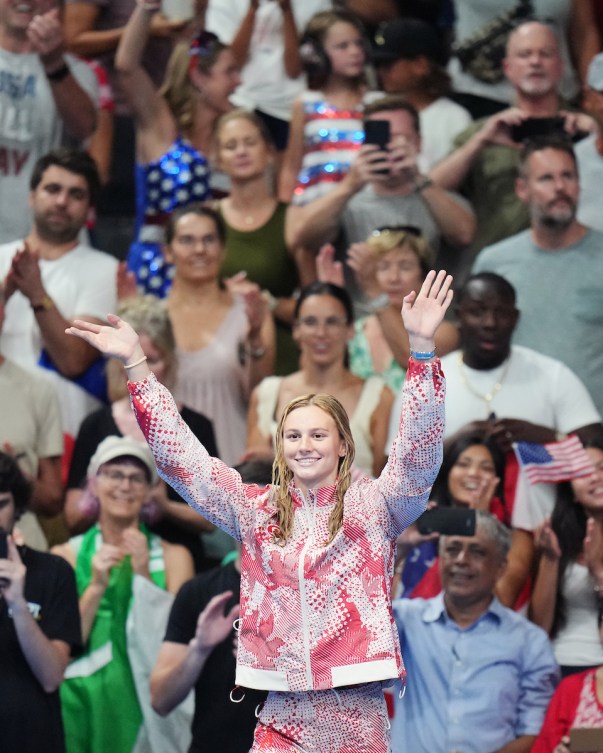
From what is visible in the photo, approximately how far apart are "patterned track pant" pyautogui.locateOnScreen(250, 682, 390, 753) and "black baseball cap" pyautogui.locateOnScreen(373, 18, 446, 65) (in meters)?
4.98

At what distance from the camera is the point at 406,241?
7977mm

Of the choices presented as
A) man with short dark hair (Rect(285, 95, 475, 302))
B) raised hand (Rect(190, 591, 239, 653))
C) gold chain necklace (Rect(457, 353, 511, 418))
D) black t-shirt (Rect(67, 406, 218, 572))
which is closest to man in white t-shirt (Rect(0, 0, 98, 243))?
man with short dark hair (Rect(285, 95, 475, 302))

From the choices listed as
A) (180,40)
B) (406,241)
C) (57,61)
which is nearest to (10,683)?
(406,241)

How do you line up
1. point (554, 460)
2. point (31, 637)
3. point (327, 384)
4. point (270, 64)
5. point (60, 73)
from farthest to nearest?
point (270, 64) < point (60, 73) < point (327, 384) < point (554, 460) < point (31, 637)

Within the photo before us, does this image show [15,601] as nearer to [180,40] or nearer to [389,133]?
[389,133]

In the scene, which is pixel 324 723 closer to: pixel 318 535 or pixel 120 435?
pixel 318 535

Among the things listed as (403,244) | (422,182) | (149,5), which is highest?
(149,5)

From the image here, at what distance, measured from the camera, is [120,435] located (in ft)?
24.2

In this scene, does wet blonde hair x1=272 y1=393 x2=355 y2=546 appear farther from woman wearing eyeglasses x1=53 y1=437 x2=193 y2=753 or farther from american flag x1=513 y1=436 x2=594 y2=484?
american flag x1=513 y1=436 x2=594 y2=484

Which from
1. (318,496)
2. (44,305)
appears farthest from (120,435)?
(318,496)

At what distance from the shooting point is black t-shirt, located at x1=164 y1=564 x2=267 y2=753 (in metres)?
6.16

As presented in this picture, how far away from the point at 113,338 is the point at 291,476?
626 mm

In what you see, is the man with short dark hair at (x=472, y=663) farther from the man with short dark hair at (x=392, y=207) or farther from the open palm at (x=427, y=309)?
the man with short dark hair at (x=392, y=207)

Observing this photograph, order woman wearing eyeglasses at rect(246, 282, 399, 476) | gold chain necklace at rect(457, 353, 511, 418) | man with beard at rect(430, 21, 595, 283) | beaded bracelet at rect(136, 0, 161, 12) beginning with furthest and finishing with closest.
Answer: beaded bracelet at rect(136, 0, 161, 12), man with beard at rect(430, 21, 595, 283), woman wearing eyeglasses at rect(246, 282, 399, 476), gold chain necklace at rect(457, 353, 511, 418)
